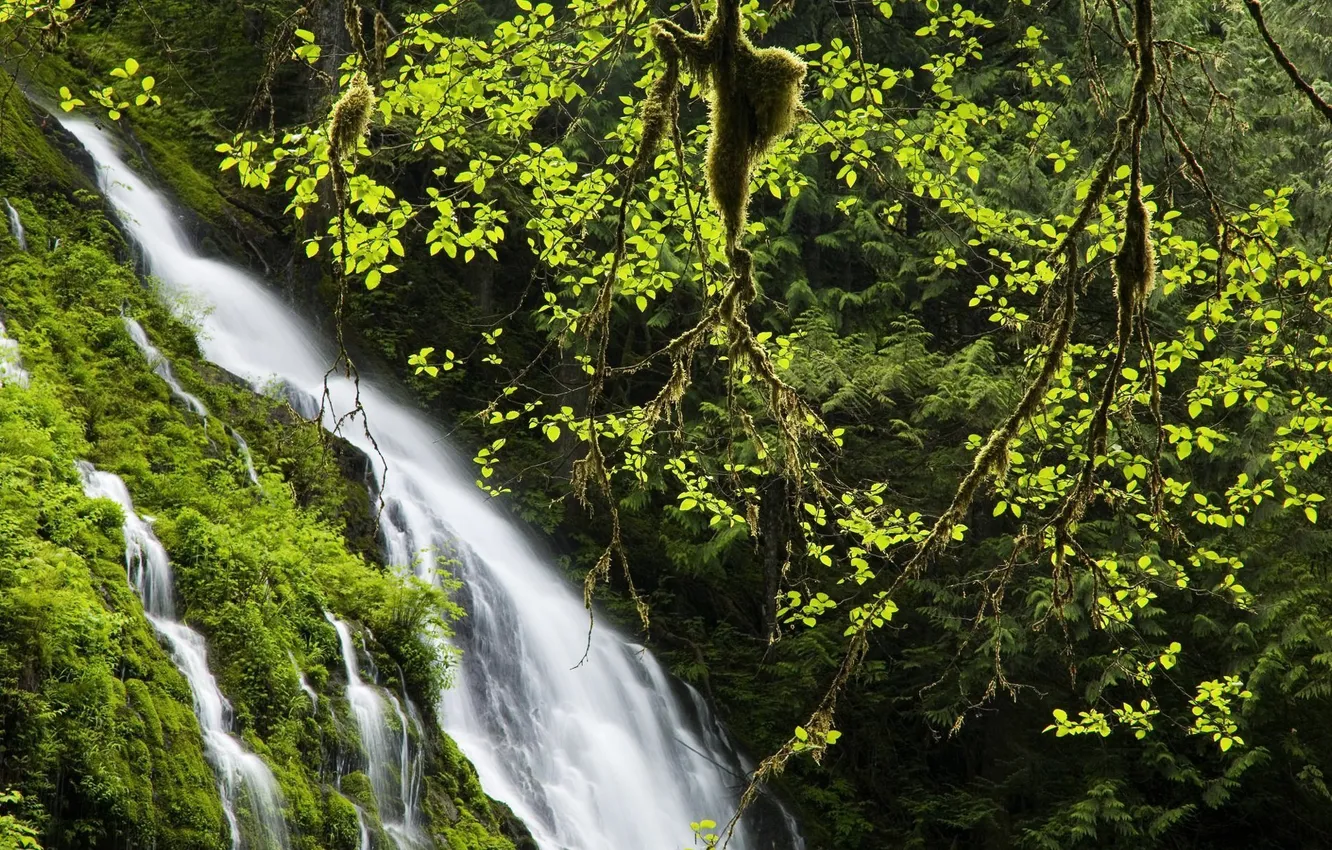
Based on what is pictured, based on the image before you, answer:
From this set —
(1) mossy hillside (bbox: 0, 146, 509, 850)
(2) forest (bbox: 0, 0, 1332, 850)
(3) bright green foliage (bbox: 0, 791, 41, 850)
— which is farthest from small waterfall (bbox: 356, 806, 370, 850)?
(3) bright green foliage (bbox: 0, 791, 41, 850)

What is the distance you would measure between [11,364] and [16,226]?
87.6 inches

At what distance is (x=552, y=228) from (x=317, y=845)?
350 centimetres

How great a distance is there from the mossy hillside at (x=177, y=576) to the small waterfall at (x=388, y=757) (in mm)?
184

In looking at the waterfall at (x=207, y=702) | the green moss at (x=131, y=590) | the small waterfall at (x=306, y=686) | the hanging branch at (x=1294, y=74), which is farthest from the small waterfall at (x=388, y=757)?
the hanging branch at (x=1294, y=74)

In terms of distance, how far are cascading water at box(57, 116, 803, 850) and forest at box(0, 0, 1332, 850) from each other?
0.06 meters

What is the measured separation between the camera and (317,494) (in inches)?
365

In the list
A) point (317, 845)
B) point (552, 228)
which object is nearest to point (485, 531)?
point (317, 845)

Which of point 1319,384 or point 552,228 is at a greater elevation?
point 1319,384

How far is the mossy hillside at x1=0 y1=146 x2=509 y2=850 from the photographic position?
502 cm

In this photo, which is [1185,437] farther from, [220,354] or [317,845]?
[220,354]

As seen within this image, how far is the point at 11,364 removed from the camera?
7332 millimetres

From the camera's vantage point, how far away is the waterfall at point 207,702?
5.62 meters

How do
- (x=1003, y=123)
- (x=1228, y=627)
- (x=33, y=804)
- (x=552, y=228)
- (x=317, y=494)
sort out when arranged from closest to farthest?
1. (x=33, y=804)
2. (x=552, y=228)
3. (x=1003, y=123)
4. (x=317, y=494)
5. (x=1228, y=627)

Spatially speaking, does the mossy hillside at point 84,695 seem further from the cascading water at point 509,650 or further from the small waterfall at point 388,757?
the cascading water at point 509,650
